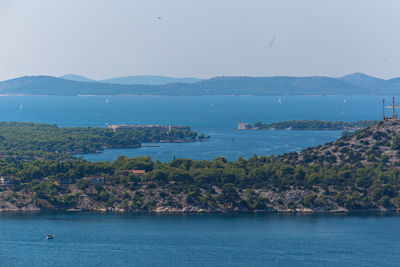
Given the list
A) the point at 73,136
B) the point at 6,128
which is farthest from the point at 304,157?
the point at 6,128

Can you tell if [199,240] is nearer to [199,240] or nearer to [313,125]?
[199,240]

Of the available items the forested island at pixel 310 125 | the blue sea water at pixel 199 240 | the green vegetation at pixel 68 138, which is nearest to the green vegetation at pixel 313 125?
the forested island at pixel 310 125

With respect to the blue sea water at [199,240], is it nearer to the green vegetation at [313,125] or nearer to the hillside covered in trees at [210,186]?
the hillside covered in trees at [210,186]

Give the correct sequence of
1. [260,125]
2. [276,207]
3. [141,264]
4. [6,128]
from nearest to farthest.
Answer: [141,264] → [276,207] → [6,128] → [260,125]

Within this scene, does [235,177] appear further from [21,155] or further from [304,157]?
[21,155]

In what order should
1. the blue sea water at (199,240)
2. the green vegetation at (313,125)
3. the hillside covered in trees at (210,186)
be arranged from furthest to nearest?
1. the green vegetation at (313,125)
2. the hillside covered in trees at (210,186)
3. the blue sea water at (199,240)

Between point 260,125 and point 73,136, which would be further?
point 260,125

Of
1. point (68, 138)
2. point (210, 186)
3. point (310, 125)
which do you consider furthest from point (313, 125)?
point (210, 186)
